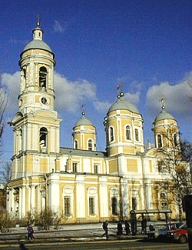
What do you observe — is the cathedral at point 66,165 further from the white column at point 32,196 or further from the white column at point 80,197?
the white column at point 32,196

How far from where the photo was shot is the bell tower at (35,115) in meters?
43.9

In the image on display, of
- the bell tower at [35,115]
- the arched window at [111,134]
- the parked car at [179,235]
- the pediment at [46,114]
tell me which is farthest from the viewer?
the arched window at [111,134]

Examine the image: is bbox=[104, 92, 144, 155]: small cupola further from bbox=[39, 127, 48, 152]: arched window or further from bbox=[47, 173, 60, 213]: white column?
bbox=[47, 173, 60, 213]: white column

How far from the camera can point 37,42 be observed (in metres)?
49.2

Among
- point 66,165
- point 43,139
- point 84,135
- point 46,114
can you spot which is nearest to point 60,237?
point 66,165

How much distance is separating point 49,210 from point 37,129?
1226cm

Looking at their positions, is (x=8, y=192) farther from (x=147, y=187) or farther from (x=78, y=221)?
(x=147, y=187)

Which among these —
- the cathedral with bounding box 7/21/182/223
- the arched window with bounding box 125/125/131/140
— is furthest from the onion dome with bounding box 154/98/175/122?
the arched window with bounding box 125/125/131/140

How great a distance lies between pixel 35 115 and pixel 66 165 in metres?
8.59

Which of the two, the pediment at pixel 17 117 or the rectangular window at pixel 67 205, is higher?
the pediment at pixel 17 117

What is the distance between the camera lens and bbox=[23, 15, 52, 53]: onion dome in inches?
1908

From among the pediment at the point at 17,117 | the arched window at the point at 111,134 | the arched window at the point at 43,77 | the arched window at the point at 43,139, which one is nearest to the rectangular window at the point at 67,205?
the arched window at the point at 43,139

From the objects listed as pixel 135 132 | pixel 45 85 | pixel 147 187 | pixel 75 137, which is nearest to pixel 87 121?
pixel 75 137

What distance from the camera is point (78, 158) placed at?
4959cm
